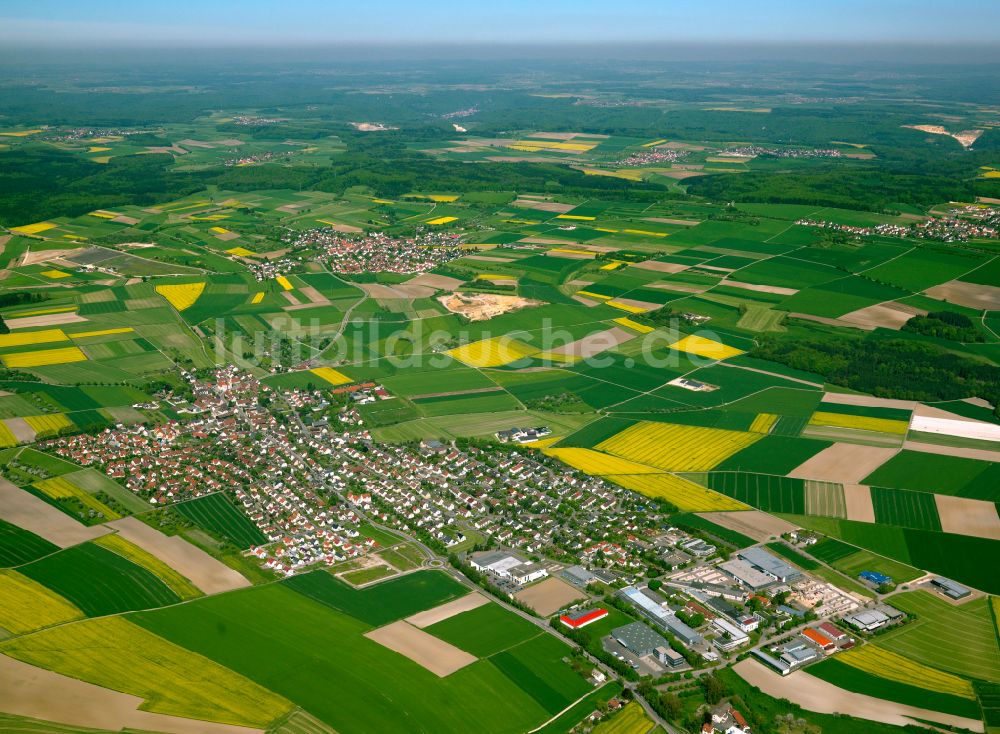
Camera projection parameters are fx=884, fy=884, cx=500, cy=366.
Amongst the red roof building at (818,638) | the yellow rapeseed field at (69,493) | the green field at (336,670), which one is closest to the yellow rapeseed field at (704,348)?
the red roof building at (818,638)

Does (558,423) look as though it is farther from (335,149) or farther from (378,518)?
(335,149)

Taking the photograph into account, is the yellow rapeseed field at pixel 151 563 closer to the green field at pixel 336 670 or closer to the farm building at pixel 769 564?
the green field at pixel 336 670

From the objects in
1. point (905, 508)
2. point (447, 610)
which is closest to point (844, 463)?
point (905, 508)

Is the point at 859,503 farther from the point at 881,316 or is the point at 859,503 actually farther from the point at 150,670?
the point at 881,316

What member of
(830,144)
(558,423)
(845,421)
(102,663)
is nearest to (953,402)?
(845,421)

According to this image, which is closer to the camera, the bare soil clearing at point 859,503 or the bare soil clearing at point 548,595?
the bare soil clearing at point 548,595

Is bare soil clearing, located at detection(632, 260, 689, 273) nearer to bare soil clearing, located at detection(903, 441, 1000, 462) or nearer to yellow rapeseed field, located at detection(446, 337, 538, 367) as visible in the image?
yellow rapeseed field, located at detection(446, 337, 538, 367)
